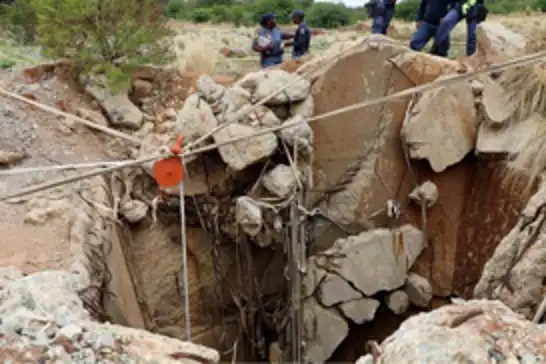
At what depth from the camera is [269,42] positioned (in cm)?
799

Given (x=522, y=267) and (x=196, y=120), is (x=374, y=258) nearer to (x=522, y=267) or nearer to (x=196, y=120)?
(x=196, y=120)

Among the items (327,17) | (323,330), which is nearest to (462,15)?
(323,330)

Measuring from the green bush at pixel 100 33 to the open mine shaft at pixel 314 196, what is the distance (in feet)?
1.15

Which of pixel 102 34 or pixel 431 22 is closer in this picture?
pixel 102 34

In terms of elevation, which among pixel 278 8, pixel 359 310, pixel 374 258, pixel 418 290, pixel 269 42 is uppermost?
pixel 269 42

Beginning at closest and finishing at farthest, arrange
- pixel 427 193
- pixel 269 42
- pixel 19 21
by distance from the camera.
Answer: pixel 427 193
pixel 269 42
pixel 19 21

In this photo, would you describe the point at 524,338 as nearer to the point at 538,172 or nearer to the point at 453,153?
the point at 538,172

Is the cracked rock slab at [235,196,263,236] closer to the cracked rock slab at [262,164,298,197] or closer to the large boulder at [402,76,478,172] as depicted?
the cracked rock slab at [262,164,298,197]

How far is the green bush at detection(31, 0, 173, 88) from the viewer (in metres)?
6.56

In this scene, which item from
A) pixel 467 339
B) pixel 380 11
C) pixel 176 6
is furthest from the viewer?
pixel 176 6

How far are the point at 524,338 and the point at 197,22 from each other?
19.8 metres

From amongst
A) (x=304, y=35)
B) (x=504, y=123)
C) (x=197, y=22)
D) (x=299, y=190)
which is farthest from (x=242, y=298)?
(x=197, y=22)

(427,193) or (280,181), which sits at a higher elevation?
(280,181)

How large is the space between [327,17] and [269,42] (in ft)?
52.2
